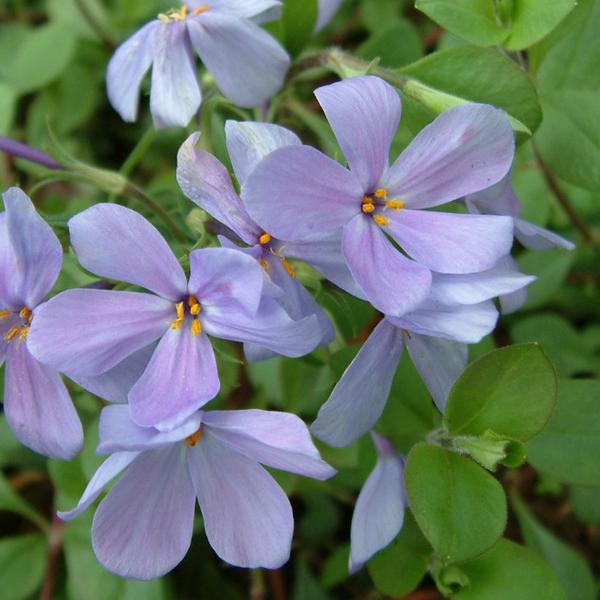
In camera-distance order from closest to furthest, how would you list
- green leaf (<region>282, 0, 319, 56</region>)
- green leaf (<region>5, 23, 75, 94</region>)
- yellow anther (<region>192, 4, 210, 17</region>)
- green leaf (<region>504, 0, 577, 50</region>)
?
green leaf (<region>504, 0, 577, 50</region>) → yellow anther (<region>192, 4, 210, 17</region>) → green leaf (<region>282, 0, 319, 56</region>) → green leaf (<region>5, 23, 75, 94</region>)

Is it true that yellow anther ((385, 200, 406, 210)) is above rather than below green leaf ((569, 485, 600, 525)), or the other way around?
above

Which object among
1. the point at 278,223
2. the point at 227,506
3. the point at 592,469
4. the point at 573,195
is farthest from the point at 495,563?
the point at 573,195

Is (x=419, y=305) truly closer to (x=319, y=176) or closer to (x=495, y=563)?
(x=319, y=176)

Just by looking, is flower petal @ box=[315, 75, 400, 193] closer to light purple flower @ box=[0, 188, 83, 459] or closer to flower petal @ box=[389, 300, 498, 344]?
flower petal @ box=[389, 300, 498, 344]

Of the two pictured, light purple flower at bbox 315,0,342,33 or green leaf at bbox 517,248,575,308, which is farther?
green leaf at bbox 517,248,575,308

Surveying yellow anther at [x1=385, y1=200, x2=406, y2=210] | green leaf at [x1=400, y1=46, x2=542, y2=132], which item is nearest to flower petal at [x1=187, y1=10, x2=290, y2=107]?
green leaf at [x1=400, y1=46, x2=542, y2=132]

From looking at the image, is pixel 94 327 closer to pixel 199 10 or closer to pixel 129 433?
pixel 129 433

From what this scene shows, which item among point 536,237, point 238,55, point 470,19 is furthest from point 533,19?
point 238,55
